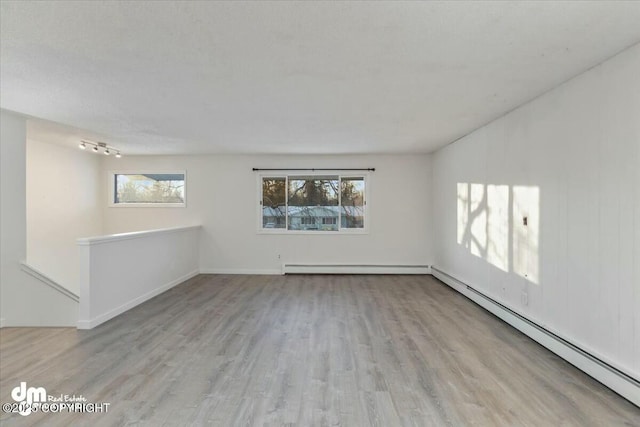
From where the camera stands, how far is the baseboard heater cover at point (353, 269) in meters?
6.14

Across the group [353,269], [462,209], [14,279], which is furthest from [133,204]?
[462,209]

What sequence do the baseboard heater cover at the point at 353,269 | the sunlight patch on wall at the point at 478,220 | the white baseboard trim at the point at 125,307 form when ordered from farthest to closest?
1. the baseboard heater cover at the point at 353,269
2. the sunlight patch on wall at the point at 478,220
3. the white baseboard trim at the point at 125,307

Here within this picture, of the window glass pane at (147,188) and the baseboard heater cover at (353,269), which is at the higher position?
the window glass pane at (147,188)

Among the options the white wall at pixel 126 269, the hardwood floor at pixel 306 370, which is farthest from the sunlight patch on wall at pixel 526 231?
the white wall at pixel 126 269

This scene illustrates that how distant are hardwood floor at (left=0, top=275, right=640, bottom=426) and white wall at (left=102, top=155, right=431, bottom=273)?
212 centimetres

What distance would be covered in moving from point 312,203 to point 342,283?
1714 mm

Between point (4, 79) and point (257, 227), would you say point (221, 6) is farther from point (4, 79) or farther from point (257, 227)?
point (257, 227)

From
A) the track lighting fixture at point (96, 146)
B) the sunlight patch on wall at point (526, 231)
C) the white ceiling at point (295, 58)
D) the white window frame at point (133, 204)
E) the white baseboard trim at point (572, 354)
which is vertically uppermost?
the white ceiling at point (295, 58)

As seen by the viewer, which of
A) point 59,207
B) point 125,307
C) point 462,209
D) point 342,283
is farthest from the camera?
point 342,283

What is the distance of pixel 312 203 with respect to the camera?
20.7 ft

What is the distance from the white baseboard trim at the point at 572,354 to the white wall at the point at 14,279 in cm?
479

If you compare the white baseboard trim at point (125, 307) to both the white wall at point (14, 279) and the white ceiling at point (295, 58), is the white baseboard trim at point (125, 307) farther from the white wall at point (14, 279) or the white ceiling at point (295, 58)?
the white ceiling at point (295, 58)

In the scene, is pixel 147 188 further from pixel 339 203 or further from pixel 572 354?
pixel 572 354

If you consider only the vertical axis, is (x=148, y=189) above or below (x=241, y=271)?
above
